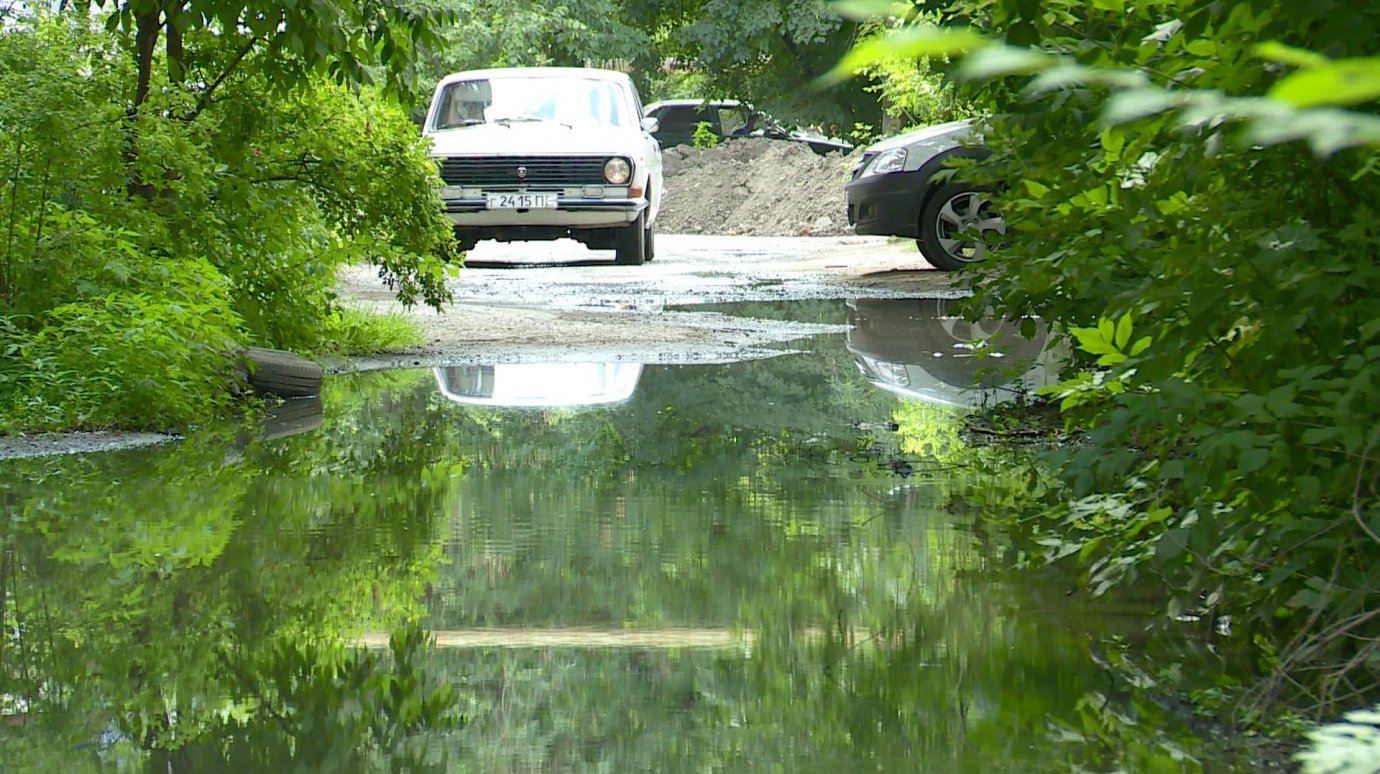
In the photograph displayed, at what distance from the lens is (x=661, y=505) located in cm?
615

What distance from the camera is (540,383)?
9758 millimetres

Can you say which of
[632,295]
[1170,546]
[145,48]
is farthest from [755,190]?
[1170,546]

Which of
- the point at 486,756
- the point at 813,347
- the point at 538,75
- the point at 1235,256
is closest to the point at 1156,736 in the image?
the point at 1235,256

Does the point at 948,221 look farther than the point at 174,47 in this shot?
Yes

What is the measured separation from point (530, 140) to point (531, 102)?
1214 millimetres

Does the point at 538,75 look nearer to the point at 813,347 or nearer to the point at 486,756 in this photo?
the point at 813,347

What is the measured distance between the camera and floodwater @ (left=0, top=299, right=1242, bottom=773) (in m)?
3.60

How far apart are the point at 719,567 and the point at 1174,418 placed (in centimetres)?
174

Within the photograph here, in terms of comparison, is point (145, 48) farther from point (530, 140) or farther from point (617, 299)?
point (530, 140)

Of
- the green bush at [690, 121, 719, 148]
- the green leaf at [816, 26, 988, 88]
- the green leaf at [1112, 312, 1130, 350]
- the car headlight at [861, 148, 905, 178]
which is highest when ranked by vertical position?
the green leaf at [816, 26, 988, 88]

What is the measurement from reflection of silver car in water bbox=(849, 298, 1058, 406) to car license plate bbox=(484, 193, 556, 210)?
4.53m

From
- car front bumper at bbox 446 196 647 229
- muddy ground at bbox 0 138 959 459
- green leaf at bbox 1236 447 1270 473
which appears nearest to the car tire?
muddy ground at bbox 0 138 959 459

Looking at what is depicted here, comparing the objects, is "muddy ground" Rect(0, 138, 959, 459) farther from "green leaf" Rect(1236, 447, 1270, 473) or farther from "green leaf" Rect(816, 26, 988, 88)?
"green leaf" Rect(816, 26, 988, 88)

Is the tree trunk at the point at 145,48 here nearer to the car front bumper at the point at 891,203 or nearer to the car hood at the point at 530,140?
the car front bumper at the point at 891,203
